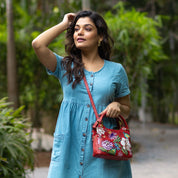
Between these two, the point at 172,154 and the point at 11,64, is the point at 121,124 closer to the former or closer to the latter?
the point at 11,64

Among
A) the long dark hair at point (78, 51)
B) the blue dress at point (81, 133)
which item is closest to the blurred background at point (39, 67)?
the long dark hair at point (78, 51)

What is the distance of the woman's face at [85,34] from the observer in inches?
93.8

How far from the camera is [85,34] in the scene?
2.39m

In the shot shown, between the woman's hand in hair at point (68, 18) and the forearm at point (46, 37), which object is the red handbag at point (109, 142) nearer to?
the forearm at point (46, 37)

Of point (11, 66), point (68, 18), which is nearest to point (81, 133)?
point (68, 18)

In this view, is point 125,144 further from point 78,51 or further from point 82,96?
point 78,51

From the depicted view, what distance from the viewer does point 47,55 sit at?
230 cm

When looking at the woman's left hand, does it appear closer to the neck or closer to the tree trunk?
the neck

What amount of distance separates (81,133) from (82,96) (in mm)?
258

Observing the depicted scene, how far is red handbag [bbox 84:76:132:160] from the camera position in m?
2.15

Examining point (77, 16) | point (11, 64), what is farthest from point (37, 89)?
point (77, 16)

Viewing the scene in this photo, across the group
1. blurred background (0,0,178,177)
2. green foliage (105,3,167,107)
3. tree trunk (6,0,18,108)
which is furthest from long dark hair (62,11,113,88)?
tree trunk (6,0,18,108)

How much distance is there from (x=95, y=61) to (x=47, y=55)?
0.39 metres

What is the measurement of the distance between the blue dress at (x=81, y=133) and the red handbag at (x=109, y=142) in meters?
0.07
